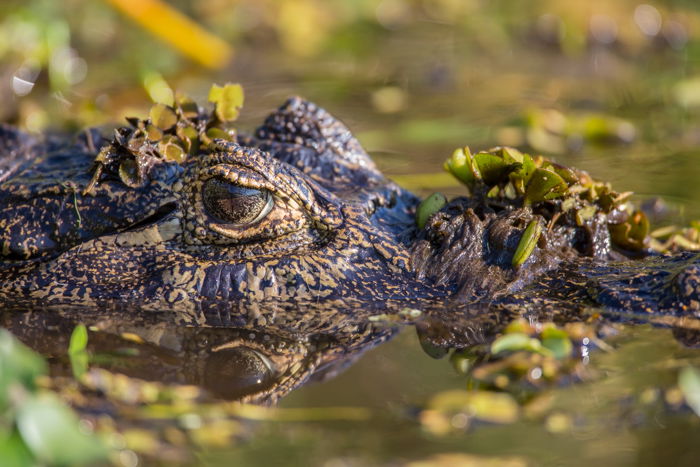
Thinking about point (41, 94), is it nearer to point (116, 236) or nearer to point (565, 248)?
point (116, 236)

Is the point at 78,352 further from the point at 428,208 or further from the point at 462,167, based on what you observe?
the point at 462,167

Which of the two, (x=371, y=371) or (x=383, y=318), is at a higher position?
(x=383, y=318)

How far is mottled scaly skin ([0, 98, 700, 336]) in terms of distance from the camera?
4.39 meters

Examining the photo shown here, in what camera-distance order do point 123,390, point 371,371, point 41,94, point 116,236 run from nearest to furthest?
point 123,390
point 371,371
point 116,236
point 41,94

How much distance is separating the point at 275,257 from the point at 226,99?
106cm

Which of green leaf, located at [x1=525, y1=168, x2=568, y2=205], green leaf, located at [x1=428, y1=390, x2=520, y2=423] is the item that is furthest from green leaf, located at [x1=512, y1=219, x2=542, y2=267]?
green leaf, located at [x1=428, y1=390, x2=520, y2=423]

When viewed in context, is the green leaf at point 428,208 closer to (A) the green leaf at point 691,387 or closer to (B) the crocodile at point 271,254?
(B) the crocodile at point 271,254

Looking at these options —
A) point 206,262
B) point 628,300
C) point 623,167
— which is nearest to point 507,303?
point 628,300

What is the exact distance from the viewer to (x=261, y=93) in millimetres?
9695

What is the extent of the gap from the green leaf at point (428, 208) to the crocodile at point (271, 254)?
44 mm

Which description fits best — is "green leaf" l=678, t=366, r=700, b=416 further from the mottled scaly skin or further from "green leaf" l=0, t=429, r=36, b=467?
"green leaf" l=0, t=429, r=36, b=467

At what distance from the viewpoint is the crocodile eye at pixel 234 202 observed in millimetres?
4410

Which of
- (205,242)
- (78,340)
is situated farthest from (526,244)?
(78,340)

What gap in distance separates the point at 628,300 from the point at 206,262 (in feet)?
6.26
